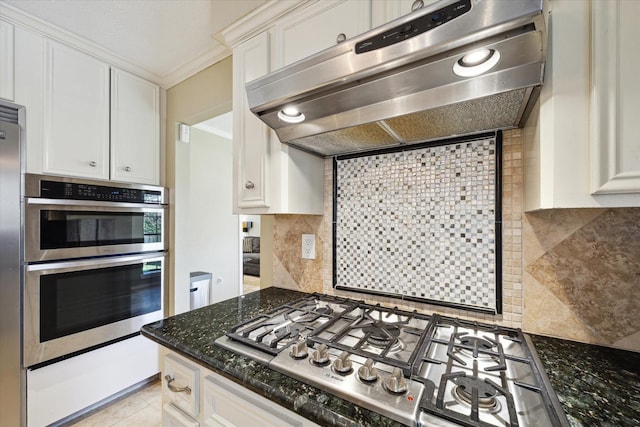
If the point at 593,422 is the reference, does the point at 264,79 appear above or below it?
above

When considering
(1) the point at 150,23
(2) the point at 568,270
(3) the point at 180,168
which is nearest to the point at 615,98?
(2) the point at 568,270

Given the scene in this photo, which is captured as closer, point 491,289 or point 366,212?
point 491,289

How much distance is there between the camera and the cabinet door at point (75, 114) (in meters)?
1.61

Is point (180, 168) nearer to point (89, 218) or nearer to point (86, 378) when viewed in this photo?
point (89, 218)

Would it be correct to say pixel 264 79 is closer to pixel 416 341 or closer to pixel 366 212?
pixel 366 212

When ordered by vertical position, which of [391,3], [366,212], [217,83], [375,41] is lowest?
[366,212]

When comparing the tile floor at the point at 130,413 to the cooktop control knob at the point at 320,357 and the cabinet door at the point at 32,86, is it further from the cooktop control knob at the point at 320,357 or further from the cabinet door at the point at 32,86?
the cooktop control knob at the point at 320,357

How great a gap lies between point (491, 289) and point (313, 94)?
0.99 meters

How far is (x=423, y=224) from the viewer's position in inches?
46.4

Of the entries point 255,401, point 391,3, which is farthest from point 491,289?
point 391,3

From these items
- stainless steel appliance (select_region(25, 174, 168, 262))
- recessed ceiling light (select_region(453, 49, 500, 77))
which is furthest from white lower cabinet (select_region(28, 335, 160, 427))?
recessed ceiling light (select_region(453, 49, 500, 77))

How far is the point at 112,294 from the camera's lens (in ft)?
6.07

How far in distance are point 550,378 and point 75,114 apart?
8.60 feet

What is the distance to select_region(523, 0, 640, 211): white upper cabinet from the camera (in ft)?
1.94
